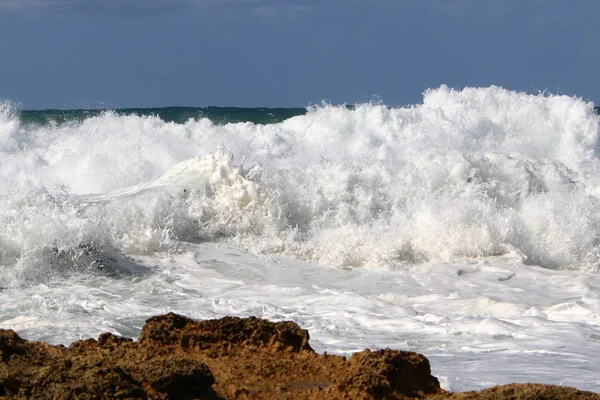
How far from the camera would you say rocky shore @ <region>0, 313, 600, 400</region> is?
3.46m

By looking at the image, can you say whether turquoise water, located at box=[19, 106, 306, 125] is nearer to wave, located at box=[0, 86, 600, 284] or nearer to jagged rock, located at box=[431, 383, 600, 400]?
wave, located at box=[0, 86, 600, 284]

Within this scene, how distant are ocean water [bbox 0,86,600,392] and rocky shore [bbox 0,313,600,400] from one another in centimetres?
111

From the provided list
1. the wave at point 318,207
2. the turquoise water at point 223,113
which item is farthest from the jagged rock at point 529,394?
the turquoise water at point 223,113

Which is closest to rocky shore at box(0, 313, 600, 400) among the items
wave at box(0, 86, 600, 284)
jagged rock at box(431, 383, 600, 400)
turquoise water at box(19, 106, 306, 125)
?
jagged rock at box(431, 383, 600, 400)

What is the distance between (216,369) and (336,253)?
6.95 m

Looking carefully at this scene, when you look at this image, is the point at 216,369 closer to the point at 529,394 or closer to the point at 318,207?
the point at 529,394

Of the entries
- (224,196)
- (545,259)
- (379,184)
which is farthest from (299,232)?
(545,259)

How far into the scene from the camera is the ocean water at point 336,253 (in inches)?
277

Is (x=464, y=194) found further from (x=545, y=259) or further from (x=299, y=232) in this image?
(x=299, y=232)

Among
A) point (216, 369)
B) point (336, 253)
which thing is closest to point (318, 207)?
point (336, 253)

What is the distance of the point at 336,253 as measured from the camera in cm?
1110

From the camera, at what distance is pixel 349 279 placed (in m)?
10.1

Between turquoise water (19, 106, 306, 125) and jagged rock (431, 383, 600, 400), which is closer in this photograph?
jagged rock (431, 383, 600, 400)

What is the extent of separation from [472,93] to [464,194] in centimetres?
1047
